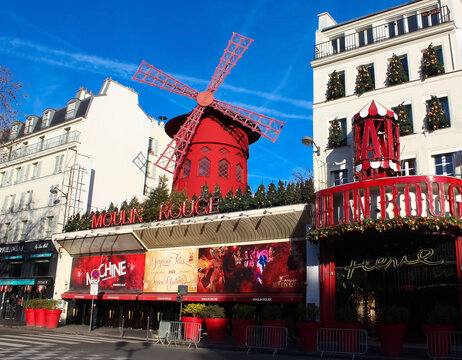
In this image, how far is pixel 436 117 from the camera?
13.6m

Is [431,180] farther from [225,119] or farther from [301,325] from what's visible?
[225,119]

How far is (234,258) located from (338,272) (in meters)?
4.15

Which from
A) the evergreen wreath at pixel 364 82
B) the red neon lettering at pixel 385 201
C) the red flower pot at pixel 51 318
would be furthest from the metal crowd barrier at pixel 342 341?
the red flower pot at pixel 51 318

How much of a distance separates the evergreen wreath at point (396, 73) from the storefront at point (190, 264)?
5087 mm

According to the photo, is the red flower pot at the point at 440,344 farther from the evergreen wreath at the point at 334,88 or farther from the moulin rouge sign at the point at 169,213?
the moulin rouge sign at the point at 169,213

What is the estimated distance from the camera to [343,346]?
1075 centimetres

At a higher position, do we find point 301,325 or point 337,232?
point 337,232

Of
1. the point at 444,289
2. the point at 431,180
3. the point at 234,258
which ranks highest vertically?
the point at 431,180

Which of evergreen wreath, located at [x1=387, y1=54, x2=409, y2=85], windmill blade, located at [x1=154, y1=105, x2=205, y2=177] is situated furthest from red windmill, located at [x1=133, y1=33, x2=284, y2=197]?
evergreen wreath, located at [x1=387, y1=54, x2=409, y2=85]

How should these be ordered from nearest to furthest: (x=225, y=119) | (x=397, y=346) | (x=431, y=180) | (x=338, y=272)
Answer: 1. (x=397, y=346)
2. (x=431, y=180)
3. (x=338, y=272)
4. (x=225, y=119)

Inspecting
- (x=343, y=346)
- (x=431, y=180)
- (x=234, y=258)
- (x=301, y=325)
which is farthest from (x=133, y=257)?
(x=431, y=180)

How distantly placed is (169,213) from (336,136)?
24.2 feet

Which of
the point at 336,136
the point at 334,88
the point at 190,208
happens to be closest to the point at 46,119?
the point at 190,208

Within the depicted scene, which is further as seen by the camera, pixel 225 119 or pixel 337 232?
pixel 225 119
